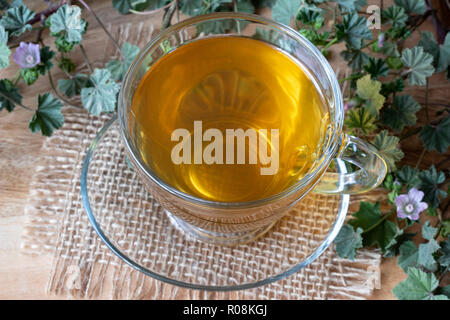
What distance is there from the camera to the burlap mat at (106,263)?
809 millimetres

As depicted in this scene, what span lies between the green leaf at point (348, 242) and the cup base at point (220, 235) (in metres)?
0.11

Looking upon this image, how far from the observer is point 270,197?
60cm

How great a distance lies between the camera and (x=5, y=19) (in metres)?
0.88

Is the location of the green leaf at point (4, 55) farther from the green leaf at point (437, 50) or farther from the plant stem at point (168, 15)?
the green leaf at point (437, 50)

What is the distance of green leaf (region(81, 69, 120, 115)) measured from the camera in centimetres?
86

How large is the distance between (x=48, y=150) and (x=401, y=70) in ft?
2.06

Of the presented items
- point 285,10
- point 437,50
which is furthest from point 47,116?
point 437,50

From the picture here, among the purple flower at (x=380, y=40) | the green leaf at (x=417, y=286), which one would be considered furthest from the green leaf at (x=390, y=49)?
the green leaf at (x=417, y=286)

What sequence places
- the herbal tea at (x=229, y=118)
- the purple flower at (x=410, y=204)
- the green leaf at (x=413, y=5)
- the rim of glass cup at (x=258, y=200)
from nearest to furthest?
the rim of glass cup at (x=258, y=200)
the herbal tea at (x=229, y=118)
the purple flower at (x=410, y=204)
the green leaf at (x=413, y=5)

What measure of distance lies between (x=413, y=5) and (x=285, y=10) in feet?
0.76

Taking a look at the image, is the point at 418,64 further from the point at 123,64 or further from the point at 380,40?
the point at 123,64

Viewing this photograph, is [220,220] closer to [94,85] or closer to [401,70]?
[94,85]

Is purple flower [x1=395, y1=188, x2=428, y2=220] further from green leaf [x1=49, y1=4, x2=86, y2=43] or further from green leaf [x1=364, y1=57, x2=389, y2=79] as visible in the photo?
green leaf [x1=49, y1=4, x2=86, y2=43]

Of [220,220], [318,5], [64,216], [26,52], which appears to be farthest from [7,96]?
[318,5]
